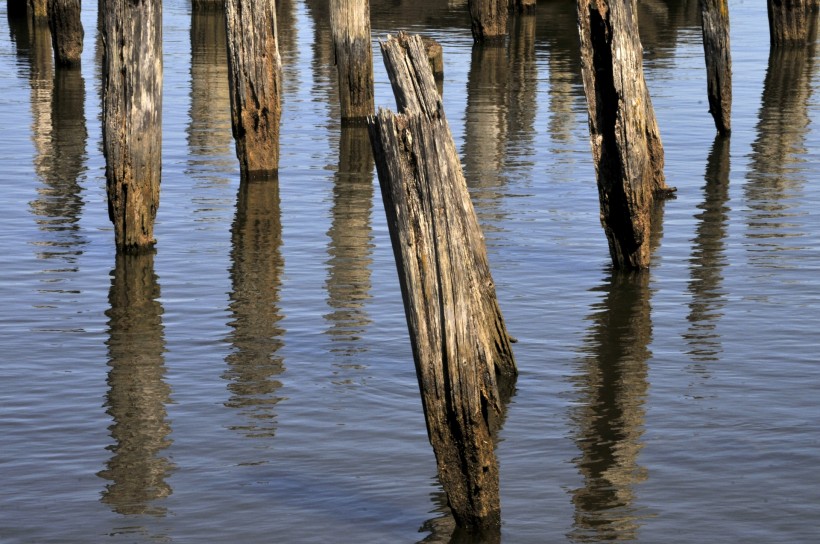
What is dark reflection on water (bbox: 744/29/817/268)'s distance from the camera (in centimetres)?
1074

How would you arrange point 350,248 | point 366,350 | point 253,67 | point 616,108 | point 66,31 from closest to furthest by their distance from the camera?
point 366,350 → point 616,108 → point 350,248 → point 253,67 → point 66,31

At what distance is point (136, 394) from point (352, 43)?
26.3 ft

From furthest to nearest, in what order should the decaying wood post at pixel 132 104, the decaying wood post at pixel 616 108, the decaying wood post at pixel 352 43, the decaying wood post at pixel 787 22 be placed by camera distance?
the decaying wood post at pixel 787 22 → the decaying wood post at pixel 352 43 → the decaying wood post at pixel 132 104 → the decaying wood post at pixel 616 108

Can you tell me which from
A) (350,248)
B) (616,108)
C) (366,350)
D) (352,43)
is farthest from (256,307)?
(352,43)

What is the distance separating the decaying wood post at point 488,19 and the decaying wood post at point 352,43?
875cm

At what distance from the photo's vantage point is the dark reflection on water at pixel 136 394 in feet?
20.4

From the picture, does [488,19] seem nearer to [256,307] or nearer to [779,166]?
[779,166]

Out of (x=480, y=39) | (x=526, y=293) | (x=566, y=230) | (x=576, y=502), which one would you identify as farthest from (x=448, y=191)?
(x=480, y=39)

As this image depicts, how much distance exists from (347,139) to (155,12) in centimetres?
606

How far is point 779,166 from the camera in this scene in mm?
13680

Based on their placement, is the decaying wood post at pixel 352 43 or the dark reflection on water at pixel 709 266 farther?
the decaying wood post at pixel 352 43

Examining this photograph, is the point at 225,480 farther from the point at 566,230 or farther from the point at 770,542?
the point at 566,230

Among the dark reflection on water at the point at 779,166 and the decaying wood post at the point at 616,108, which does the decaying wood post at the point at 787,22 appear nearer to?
the dark reflection on water at the point at 779,166

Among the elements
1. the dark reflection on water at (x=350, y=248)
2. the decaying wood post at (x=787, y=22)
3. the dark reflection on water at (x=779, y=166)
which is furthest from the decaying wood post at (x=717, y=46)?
the decaying wood post at (x=787, y=22)
